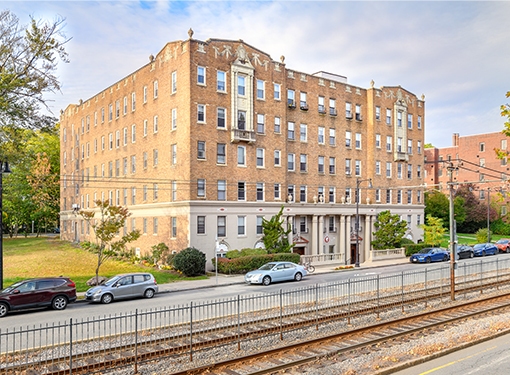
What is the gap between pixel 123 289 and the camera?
2416 centimetres

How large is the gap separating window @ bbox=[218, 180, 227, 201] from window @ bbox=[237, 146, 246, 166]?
2681mm

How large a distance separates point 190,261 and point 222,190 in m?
8.44

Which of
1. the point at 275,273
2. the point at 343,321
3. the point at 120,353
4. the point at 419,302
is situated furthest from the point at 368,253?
the point at 120,353

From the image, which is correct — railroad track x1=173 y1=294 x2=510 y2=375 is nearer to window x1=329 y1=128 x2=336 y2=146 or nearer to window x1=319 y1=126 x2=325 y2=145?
window x1=319 y1=126 x2=325 y2=145

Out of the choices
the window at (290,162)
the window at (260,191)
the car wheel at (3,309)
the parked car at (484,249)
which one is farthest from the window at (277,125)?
the car wheel at (3,309)

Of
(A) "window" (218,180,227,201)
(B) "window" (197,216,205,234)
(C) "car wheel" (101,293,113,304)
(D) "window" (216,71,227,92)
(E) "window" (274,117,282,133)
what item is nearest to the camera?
(C) "car wheel" (101,293,113,304)

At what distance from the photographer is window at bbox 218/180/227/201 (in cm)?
3847

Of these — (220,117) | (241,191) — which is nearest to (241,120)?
(220,117)

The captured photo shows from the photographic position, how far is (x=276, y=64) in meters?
43.0

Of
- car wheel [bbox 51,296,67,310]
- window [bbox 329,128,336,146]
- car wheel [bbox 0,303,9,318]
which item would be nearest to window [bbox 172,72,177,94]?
window [bbox 329,128,336,146]

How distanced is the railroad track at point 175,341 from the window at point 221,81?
982 inches

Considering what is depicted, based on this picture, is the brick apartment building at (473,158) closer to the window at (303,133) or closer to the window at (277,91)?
the window at (303,133)

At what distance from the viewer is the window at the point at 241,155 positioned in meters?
40.0

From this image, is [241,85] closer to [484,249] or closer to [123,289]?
[123,289]
